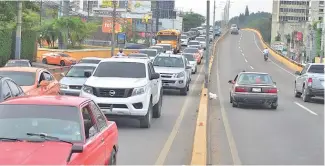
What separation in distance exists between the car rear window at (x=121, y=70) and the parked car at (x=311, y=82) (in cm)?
1030

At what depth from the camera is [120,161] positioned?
9.89m

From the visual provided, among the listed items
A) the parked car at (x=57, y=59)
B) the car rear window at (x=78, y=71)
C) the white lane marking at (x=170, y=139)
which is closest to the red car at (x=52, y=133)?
the white lane marking at (x=170, y=139)

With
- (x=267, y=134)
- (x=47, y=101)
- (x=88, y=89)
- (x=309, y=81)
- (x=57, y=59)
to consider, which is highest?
(x=47, y=101)

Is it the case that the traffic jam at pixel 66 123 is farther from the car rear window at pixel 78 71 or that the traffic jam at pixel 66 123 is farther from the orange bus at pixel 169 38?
the orange bus at pixel 169 38

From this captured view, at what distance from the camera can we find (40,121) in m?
6.88

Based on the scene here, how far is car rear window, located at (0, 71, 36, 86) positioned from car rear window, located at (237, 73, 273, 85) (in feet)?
27.3

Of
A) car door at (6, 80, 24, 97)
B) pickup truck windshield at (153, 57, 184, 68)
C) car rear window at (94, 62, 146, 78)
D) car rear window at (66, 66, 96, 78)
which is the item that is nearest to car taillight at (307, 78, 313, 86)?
pickup truck windshield at (153, 57, 184, 68)

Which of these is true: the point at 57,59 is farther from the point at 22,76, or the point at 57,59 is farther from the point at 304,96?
the point at 22,76

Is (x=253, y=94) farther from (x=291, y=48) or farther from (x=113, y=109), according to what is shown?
(x=291, y=48)

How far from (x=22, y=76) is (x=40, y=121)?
9432mm

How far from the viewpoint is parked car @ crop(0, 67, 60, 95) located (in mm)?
15305

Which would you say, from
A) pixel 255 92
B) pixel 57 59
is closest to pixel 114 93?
pixel 255 92

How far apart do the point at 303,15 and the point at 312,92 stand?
5740 inches

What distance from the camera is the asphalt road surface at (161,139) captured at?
1034 centimetres
